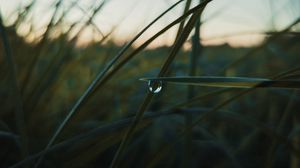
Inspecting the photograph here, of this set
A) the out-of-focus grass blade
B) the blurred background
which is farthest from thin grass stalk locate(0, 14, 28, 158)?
the out-of-focus grass blade

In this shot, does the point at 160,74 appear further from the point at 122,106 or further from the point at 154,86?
the point at 122,106

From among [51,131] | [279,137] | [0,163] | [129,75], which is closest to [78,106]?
[279,137]

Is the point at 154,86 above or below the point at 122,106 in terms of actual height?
below

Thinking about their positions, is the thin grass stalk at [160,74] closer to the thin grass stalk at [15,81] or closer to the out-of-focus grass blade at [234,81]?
the out-of-focus grass blade at [234,81]

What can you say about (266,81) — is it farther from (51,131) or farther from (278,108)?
(278,108)

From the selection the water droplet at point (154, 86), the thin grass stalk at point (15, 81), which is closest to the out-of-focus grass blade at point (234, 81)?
the water droplet at point (154, 86)

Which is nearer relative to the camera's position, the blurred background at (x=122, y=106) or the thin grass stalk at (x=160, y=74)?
the thin grass stalk at (x=160, y=74)

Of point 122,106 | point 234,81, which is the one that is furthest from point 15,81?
Answer: point 122,106

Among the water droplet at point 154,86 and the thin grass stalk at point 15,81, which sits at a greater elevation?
the thin grass stalk at point 15,81

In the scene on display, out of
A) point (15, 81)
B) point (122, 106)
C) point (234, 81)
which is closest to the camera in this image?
point (234, 81)

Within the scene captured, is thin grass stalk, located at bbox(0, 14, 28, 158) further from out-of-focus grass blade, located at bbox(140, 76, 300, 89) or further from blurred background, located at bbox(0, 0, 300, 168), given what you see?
out-of-focus grass blade, located at bbox(140, 76, 300, 89)

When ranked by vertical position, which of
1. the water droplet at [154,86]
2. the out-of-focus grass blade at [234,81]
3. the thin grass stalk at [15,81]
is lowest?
the out-of-focus grass blade at [234,81]
